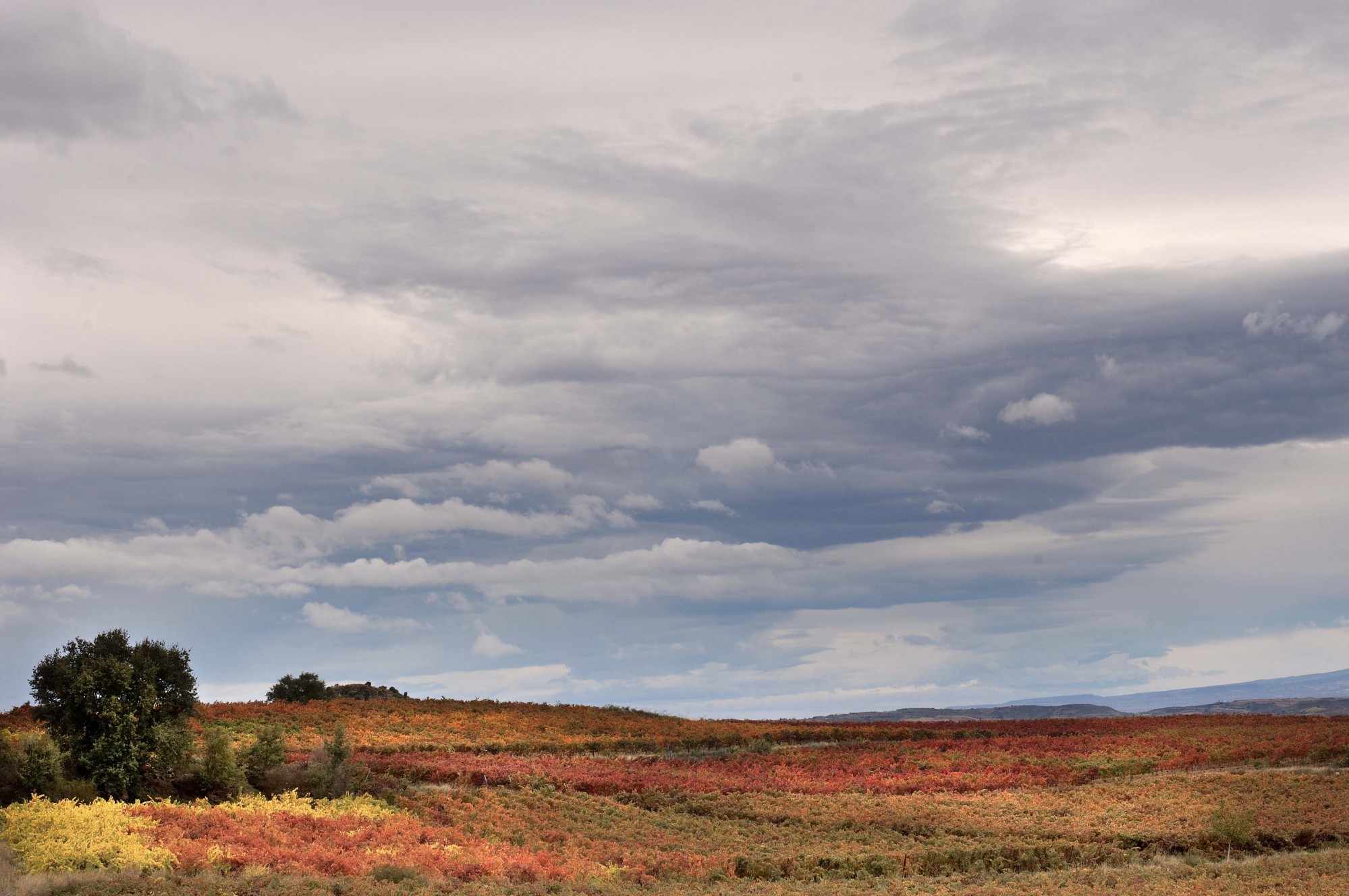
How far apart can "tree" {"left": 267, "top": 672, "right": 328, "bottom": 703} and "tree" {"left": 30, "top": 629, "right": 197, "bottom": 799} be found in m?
34.6

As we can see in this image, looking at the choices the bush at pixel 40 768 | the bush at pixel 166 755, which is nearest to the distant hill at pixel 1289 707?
the bush at pixel 166 755

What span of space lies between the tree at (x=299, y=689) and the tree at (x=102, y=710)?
34.6 metres

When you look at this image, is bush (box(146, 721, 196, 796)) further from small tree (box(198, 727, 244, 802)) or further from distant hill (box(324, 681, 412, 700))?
distant hill (box(324, 681, 412, 700))

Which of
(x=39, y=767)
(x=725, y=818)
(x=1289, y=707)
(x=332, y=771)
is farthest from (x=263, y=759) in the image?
(x=1289, y=707)

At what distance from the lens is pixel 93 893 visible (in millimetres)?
23266

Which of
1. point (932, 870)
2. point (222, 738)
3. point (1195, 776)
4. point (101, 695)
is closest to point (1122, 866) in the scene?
point (932, 870)

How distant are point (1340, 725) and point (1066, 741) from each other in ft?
53.4

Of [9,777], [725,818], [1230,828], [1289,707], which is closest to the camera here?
[1230,828]

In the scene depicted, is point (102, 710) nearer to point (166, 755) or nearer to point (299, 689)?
point (166, 755)

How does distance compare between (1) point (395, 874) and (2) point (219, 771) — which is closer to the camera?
(1) point (395, 874)

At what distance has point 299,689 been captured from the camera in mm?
71438

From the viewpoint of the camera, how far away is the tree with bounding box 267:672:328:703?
70812 mm

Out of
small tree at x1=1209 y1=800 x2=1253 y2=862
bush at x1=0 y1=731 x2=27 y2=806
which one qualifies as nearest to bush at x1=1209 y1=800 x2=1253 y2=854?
small tree at x1=1209 y1=800 x2=1253 y2=862

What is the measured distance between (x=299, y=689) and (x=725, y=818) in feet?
136
